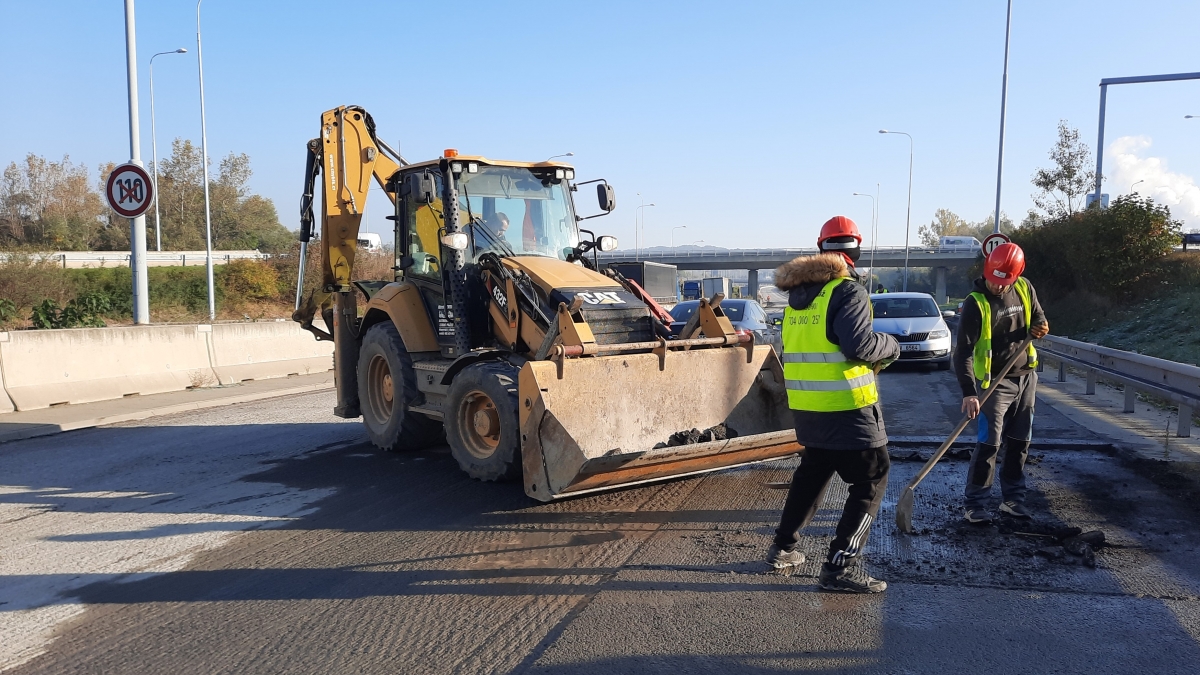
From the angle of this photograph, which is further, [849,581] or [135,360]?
[135,360]

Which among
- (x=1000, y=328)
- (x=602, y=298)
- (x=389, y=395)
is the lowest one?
(x=389, y=395)

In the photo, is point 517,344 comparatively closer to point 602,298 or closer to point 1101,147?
point 602,298

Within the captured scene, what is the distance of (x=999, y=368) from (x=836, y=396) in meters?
1.90

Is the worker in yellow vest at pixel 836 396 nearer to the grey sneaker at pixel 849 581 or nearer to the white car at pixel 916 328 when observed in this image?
the grey sneaker at pixel 849 581

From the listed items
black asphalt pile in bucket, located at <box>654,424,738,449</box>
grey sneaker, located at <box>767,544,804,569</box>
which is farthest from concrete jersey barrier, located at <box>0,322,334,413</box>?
grey sneaker, located at <box>767,544,804,569</box>

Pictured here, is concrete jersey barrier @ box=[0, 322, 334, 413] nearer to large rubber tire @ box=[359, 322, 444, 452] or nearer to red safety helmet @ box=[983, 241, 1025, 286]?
large rubber tire @ box=[359, 322, 444, 452]

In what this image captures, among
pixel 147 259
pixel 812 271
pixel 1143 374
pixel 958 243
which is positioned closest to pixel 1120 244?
pixel 1143 374

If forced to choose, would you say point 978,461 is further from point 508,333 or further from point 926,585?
point 508,333

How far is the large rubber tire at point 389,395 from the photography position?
26.9ft

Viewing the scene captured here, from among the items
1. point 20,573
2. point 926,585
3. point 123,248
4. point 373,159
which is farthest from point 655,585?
point 123,248

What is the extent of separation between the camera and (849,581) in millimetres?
4484

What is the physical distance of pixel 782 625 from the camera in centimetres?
414

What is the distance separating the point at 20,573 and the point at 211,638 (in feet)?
6.10

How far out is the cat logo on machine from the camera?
23.0 feet
